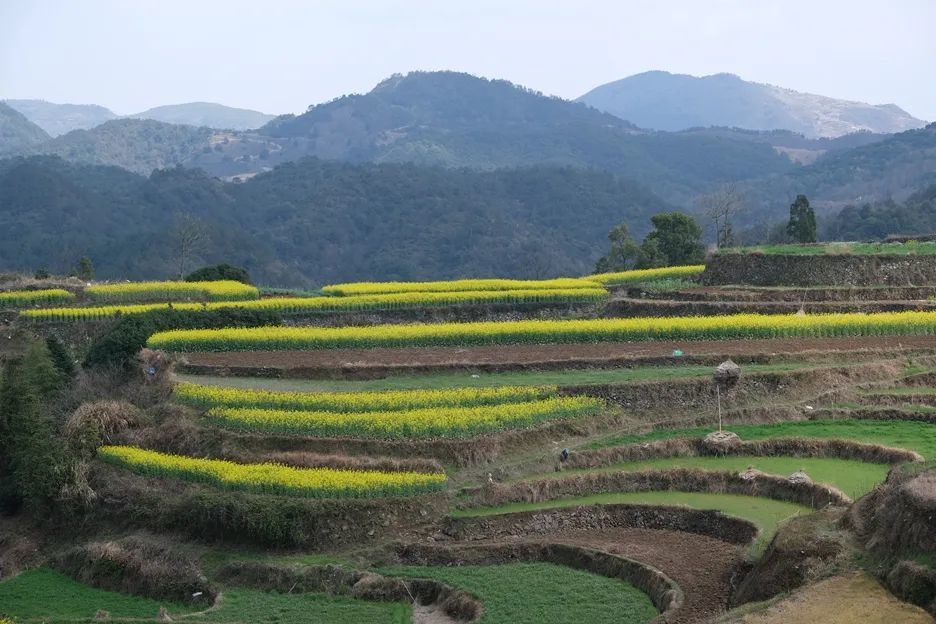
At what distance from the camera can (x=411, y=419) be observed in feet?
80.7

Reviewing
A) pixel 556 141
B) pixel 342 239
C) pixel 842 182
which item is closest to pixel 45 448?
pixel 342 239

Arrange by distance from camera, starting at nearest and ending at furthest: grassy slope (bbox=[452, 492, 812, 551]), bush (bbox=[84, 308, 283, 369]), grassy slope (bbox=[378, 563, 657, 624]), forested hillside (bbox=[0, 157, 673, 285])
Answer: grassy slope (bbox=[378, 563, 657, 624]) → grassy slope (bbox=[452, 492, 812, 551]) → bush (bbox=[84, 308, 283, 369]) → forested hillside (bbox=[0, 157, 673, 285])

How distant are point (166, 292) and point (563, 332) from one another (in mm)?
17695

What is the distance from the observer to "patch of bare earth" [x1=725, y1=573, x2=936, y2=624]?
1280cm

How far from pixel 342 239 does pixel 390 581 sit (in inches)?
3086

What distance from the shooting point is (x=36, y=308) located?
131 feet

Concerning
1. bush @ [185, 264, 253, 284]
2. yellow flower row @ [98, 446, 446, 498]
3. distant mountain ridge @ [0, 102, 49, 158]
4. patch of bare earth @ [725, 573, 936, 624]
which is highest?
distant mountain ridge @ [0, 102, 49, 158]

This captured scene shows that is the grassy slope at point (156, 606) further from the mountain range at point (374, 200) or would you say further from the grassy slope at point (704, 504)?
the mountain range at point (374, 200)

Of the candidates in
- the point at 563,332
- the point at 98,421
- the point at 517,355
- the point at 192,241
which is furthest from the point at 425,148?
the point at 98,421

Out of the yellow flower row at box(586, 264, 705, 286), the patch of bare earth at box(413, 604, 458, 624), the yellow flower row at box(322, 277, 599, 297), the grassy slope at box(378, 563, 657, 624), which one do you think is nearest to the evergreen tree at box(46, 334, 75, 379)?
the yellow flower row at box(322, 277, 599, 297)

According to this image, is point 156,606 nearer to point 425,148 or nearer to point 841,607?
point 841,607

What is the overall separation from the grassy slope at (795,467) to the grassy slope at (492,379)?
447cm

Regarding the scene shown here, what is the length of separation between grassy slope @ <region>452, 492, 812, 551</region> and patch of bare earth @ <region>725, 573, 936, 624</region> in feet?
10.9

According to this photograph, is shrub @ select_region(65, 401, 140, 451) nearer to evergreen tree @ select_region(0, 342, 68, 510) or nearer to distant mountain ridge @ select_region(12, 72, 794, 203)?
evergreen tree @ select_region(0, 342, 68, 510)
